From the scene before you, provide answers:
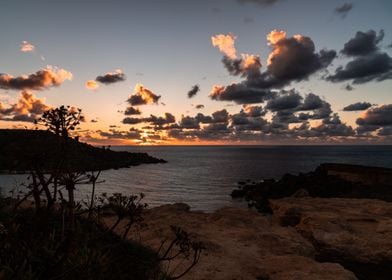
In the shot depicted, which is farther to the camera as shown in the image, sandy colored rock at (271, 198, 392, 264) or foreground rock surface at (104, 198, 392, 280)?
sandy colored rock at (271, 198, 392, 264)

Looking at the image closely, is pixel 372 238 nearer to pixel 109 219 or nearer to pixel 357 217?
pixel 357 217

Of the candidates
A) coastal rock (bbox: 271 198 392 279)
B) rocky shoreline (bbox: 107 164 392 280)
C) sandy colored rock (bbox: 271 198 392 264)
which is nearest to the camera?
rocky shoreline (bbox: 107 164 392 280)

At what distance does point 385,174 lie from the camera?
47.8 metres

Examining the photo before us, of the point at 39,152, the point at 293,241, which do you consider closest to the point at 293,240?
the point at 293,241

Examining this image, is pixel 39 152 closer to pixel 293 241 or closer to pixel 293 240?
pixel 293 241

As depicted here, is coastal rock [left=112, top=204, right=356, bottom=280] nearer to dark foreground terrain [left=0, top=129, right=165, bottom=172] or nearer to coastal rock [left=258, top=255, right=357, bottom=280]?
coastal rock [left=258, top=255, right=357, bottom=280]

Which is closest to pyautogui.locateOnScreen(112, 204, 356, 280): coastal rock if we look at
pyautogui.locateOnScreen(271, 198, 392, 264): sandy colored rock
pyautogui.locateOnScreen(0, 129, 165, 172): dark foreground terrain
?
pyautogui.locateOnScreen(271, 198, 392, 264): sandy colored rock

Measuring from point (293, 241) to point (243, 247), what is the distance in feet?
10.2

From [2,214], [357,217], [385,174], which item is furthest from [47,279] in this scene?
[385,174]

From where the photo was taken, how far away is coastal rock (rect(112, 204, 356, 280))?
13641 millimetres

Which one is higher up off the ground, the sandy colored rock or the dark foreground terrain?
the dark foreground terrain

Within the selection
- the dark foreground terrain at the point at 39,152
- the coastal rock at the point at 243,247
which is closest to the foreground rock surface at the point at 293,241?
the coastal rock at the point at 243,247

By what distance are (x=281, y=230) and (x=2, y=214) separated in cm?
1778

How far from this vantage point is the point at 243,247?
58.2 feet
